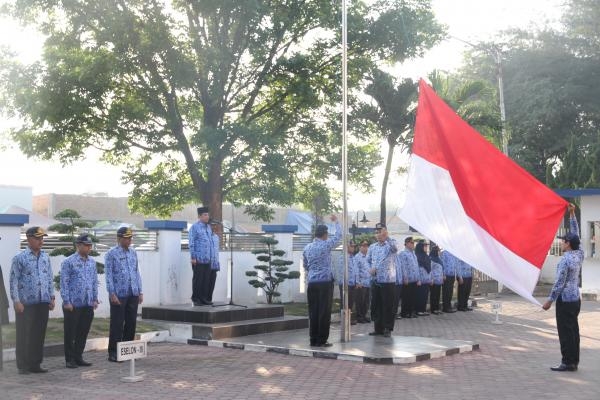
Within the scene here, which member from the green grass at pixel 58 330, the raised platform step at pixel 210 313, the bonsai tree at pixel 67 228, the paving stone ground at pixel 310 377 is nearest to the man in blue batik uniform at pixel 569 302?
the paving stone ground at pixel 310 377

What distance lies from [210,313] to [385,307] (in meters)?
3.10

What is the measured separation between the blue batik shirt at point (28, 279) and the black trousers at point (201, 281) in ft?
15.3

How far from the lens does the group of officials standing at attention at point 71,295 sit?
419 inches

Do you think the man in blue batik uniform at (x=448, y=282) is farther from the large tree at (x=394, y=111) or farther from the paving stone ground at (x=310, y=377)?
the paving stone ground at (x=310, y=377)

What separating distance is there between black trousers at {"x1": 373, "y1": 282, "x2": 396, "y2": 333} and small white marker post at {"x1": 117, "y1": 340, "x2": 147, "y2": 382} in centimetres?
524

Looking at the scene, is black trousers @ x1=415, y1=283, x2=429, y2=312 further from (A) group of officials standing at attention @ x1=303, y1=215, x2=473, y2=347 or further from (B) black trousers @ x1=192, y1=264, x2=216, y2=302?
(B) black trousers @ x1=192, y1=264, x2=216, y2=302

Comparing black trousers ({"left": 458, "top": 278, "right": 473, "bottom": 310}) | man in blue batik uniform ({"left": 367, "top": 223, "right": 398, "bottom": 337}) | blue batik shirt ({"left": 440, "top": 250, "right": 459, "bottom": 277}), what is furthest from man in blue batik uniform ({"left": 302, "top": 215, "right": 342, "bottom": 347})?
black trousers ({"left": 458, "top": 278, "right": 473, "bottom": 310})

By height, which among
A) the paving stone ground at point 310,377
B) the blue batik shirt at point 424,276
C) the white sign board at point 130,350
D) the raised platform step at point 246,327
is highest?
the blue batik shirt at point 424,276

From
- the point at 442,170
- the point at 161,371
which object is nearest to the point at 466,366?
the point at 442,170

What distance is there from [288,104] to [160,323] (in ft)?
29.4

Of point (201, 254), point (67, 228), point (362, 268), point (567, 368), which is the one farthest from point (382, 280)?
point (67, 228)

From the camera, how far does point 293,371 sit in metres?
10.7

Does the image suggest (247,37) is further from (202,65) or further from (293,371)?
(293,371)

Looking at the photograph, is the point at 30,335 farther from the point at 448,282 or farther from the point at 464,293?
the point at 464,293
